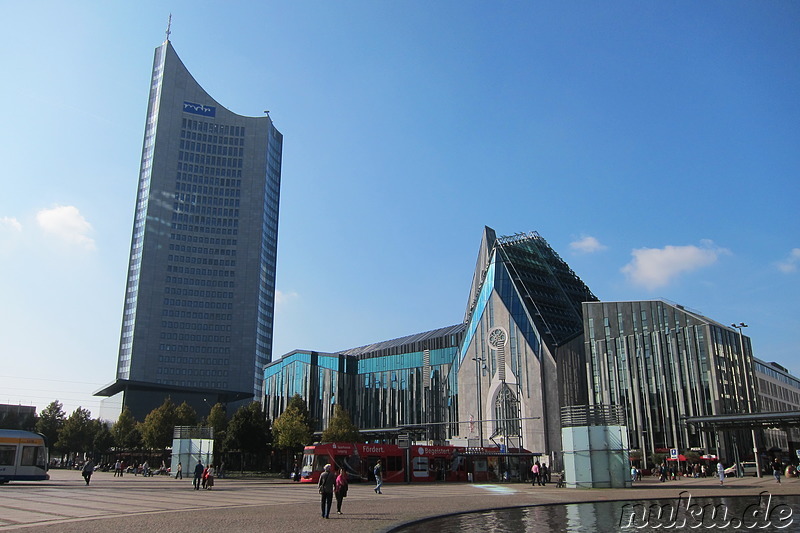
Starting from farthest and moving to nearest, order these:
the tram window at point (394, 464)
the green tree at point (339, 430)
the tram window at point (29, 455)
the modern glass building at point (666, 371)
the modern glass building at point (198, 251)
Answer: the modern glass building at point (198, 251) < the green tree at point (339, 430) < the modern glass building at point (666, 371) < the tram window at point (394, 464) < the tram window at point (29, 455)

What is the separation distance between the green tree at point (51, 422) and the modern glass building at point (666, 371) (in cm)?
8620

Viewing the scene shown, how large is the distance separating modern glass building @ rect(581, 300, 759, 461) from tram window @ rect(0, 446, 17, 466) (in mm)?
66023

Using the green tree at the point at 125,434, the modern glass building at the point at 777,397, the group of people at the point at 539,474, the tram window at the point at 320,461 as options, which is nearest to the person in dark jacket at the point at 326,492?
the tram window at the point at 320,461

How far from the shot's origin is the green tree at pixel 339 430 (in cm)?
8081

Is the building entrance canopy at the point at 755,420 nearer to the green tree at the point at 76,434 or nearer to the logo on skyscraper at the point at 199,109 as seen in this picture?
the green tree at the point at 76,434

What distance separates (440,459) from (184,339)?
5041 inches

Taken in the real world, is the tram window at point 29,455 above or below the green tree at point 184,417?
below

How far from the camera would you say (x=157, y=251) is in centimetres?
17212

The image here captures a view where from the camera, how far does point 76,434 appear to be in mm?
99375

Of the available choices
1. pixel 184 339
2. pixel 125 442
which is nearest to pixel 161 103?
pixel 184 339

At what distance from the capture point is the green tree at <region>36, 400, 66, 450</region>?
105250 mm

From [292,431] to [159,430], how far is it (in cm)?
2525

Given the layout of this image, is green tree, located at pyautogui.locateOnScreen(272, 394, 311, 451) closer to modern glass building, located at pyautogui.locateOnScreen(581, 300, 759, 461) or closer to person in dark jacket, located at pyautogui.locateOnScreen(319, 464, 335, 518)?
modern glass building, located at pyautogui.locateOnScreen(581, 300, 759, 461)

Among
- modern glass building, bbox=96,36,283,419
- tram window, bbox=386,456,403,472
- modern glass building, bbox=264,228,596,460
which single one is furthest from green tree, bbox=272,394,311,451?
modern glass building, bbox=96,36,283,419
